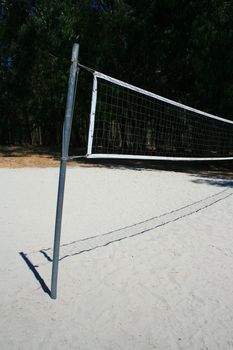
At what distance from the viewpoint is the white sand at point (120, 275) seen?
8.28 ft

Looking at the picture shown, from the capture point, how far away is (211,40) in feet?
35.6

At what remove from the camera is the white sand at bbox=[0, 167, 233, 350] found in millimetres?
2523

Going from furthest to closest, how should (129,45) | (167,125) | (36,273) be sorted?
(167,125) < (129,45) < (36,273)

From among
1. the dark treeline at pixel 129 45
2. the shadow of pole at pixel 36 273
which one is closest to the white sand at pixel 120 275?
the shadow of pole at pixel 36 273

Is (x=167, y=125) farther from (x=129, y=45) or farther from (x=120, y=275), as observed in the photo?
(x=120, y=275)

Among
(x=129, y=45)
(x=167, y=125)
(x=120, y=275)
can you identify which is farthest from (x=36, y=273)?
(x=167, y=125)

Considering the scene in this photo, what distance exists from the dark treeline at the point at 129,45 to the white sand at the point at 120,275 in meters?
6.23

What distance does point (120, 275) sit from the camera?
3443 mm

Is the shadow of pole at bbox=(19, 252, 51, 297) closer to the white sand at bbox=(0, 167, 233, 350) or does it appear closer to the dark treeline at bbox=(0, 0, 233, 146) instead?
the white sand at bbox=(0, 167, 233, 350)

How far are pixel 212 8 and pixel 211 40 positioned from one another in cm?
110

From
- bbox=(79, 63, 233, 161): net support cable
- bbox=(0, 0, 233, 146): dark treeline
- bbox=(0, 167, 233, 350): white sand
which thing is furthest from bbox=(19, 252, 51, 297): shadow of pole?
bbox=(0, 0, 233, 146): dark treeline

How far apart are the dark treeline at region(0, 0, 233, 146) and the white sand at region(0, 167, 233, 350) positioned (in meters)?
6.23

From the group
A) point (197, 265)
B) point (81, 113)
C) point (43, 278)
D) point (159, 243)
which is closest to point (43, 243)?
point (43, 278)

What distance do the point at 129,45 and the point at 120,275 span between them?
11287mm
